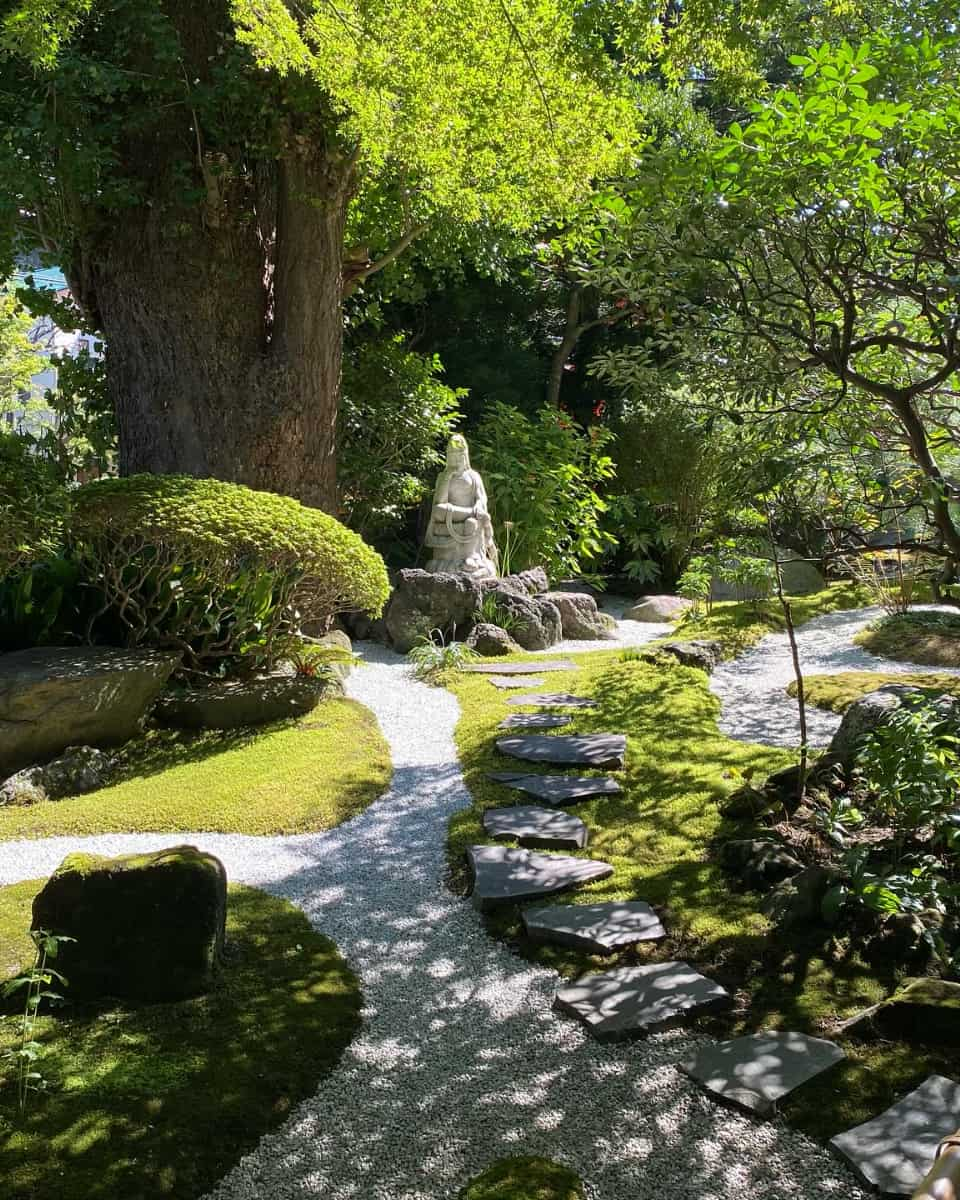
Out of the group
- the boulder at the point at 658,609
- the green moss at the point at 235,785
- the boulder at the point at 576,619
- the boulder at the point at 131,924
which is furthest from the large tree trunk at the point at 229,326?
the boulder at the point at 658,609

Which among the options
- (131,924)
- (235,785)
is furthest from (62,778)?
(131,924)

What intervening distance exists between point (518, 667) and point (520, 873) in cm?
501

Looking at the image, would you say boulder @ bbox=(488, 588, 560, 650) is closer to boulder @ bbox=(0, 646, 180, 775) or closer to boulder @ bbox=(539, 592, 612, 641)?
boulder @ bbox=(539, 592, 612, 641)

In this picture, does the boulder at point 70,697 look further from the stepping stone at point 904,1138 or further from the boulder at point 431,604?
the stepping stone at point 904,1138

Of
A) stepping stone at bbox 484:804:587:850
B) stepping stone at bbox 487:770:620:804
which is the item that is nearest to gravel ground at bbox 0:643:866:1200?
stepping stone at bbox 484:804:587:850

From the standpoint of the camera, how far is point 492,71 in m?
7.60

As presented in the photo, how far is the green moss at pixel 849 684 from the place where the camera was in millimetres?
7199

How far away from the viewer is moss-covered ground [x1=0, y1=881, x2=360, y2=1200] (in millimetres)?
2568

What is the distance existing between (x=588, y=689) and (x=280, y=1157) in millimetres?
5760

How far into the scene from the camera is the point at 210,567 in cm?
660

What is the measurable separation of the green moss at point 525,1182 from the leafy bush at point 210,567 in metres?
4.54

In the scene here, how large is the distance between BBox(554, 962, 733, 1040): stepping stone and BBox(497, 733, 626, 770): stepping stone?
247cm

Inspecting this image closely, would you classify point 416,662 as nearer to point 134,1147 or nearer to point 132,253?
point 132,253

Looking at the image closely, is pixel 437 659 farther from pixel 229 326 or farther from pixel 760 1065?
pixel 760 1065
